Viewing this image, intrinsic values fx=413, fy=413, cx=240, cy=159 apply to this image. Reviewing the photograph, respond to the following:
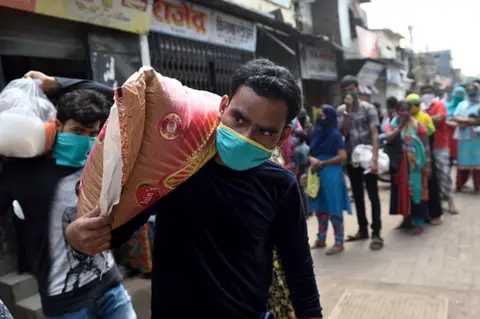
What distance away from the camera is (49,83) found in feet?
6.12

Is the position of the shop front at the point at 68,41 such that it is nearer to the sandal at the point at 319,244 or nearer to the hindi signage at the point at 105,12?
the hindi signage at the point at 105,12

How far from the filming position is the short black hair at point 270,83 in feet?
3.85

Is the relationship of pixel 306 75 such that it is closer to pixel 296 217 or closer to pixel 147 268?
pixel 147 268

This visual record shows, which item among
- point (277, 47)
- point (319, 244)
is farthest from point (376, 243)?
point (277, 47)

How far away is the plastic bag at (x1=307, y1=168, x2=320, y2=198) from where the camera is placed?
4289mm

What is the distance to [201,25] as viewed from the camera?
6.10 meters

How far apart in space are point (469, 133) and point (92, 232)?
6750 mm

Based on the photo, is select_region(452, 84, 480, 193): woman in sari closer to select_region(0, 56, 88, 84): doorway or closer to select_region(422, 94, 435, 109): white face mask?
select_region(422, 94, 435, 109): white face mask

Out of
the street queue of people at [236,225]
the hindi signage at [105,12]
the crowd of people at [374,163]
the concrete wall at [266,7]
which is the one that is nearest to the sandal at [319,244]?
the crowd of people at [374,163]

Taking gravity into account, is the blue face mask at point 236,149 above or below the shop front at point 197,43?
below

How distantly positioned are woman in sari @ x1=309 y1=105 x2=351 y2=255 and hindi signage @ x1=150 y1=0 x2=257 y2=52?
8.33 feet

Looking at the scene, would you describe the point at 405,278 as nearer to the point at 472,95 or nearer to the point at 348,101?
the point at 348,101

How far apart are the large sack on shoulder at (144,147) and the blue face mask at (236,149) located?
0.13 ft

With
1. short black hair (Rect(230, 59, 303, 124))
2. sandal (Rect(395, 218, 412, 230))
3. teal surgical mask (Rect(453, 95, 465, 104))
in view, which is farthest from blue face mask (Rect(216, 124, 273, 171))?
teal surgical mask (Rect(453, 95, 465, 104))
